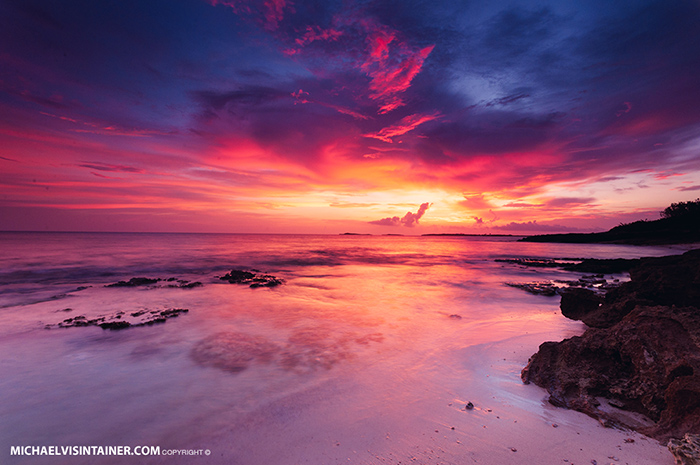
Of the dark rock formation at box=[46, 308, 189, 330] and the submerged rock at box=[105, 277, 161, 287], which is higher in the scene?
the dark rock formation at box=[46, 308, 189, 330]

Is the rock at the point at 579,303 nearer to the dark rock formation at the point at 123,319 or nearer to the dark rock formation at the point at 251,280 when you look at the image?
the dark rock formation at the point at 123,319

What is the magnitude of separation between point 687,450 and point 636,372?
1693 mm

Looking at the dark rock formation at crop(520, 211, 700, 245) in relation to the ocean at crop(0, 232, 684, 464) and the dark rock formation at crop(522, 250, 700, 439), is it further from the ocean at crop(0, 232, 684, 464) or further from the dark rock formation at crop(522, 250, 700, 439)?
the dark rock formation at crop(522, 250, 700, 439)

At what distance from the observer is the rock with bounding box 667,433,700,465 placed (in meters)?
2.71

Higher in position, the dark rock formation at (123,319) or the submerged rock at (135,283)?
the dark rock formation at (123,319)

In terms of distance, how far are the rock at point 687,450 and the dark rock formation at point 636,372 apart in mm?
351

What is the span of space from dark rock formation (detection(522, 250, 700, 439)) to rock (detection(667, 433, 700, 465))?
1.15ft

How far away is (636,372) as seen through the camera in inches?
165

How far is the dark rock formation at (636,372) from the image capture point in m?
3.38

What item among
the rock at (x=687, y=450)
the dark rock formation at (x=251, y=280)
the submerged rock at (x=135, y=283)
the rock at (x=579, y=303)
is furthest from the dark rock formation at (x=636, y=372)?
the submerged rock at (x=135, y=283)

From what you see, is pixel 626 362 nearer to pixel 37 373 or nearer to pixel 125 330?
pixel 37 373

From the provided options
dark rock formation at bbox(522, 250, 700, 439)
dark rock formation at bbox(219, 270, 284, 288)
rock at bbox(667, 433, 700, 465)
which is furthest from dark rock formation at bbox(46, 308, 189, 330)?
rock at bbox(667, 433, 700, 465)

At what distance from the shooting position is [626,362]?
4414 millimetres

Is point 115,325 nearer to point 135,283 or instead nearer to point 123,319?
point 123,319
